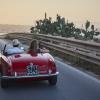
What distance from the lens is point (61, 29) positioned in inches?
1254

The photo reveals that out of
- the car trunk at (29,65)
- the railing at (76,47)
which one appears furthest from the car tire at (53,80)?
the railing at (76,47)

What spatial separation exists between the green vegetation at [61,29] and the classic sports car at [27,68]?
17.3 m

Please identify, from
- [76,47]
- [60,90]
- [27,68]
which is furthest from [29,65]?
[76,47]

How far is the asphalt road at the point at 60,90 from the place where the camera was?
903cm

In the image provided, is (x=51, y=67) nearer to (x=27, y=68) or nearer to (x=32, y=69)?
(x=32, y=69)

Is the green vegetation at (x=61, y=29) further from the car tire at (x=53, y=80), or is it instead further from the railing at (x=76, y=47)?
the car tire at (x=53, y=80)

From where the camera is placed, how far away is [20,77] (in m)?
9.80

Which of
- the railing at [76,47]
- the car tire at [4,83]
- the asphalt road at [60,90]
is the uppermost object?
the railing at [76,47]

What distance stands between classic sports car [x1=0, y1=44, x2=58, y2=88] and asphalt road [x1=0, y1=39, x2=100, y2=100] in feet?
0.95

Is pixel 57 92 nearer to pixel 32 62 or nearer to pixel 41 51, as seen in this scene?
pixel 32 62

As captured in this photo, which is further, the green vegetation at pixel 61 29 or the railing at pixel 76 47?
the green vegetation at pixel 61 29

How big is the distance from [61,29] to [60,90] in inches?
873

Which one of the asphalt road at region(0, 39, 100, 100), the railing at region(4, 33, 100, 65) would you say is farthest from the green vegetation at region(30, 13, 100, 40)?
the asphalt road at region(0, 39, 100, 100)

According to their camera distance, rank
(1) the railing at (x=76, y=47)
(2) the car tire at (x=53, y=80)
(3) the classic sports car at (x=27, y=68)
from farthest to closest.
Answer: (1) the railing at (x=76, y=47), (2) the car tire at (x=53, y=80), (3) the classic sports car at (x=27, y=68)
